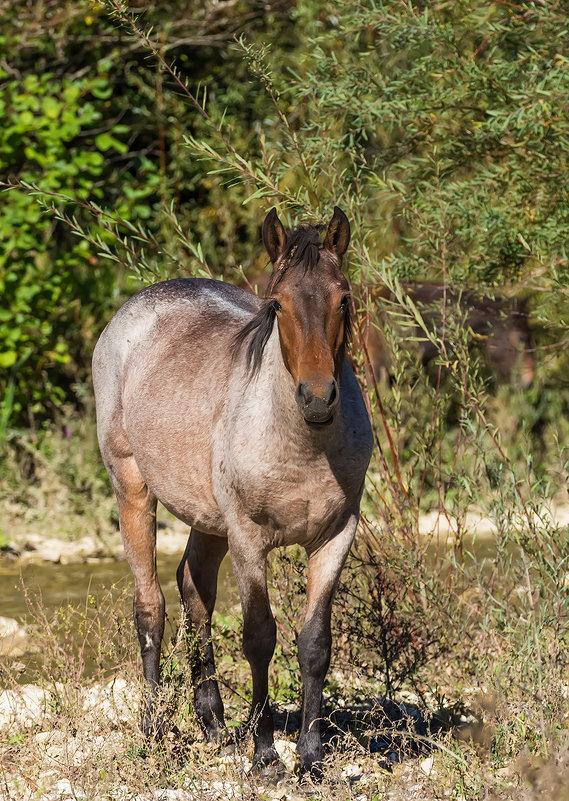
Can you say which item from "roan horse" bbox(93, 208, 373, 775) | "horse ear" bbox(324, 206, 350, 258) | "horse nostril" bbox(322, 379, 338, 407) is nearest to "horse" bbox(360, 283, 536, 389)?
"roan horse" bbox(93, 208, 373, 775)

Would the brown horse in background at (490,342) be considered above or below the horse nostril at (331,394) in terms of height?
below

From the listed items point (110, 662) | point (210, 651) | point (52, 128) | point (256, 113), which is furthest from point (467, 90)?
point (256, 113)

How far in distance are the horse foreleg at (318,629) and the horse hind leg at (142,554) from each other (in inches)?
34.0

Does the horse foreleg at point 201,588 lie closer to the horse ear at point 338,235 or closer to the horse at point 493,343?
the horse ear at point 338,235

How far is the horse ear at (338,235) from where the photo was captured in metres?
3.64

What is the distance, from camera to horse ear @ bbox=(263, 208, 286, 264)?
143 inches

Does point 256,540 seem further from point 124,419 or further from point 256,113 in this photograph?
point 256,113

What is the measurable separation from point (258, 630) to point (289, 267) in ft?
4.42

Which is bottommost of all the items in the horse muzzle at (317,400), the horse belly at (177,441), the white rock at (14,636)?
the white rock at (14,636)

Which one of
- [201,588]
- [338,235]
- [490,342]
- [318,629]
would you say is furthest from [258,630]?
[490,342]

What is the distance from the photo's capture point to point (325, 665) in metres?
3.81

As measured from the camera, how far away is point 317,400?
3264 mm

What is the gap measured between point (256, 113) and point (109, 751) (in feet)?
27.4

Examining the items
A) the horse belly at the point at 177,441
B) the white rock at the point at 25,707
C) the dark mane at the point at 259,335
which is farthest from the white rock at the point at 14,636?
the dark mane at the point at 259,335
